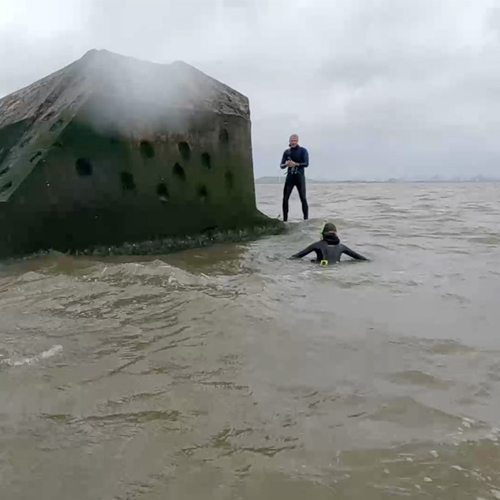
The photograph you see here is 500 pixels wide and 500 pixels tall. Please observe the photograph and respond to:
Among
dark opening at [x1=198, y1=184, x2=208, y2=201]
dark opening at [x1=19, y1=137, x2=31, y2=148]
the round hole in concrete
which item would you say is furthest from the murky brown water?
dark opening at [x1=198, y1=184, x2=208, y2=201]

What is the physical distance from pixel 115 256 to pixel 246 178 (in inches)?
103

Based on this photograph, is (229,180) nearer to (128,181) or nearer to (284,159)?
(128,181)

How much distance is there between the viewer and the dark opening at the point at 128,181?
7004 mm

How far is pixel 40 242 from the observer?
635cm

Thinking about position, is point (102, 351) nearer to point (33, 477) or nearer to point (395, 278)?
point (33, 477)

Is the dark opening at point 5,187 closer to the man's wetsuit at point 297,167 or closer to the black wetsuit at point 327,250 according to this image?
the black wetsuit at point 327,250

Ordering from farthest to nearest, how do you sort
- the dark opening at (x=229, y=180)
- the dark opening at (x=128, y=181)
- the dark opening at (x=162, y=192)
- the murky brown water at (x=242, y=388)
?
1. the dark opening at (x=229, y=180)
2. the dark opening at (x=162, y=192)
3. the dark opening at (x=128, y=181)
4. the murky brown water at (x=242, y=388)

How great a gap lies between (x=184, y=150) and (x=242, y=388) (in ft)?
17.5

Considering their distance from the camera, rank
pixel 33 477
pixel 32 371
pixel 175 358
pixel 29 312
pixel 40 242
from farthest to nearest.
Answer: pixel 40 242, pixel 29 312, pixel 175 358, pixel 32 371, pixel 33 477

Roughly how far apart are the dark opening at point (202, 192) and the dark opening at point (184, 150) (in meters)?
0.45

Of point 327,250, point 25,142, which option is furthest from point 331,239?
point 25,142

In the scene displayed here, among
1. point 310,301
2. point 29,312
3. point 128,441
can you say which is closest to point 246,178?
point 310,301

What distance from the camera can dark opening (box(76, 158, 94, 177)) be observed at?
6670mm

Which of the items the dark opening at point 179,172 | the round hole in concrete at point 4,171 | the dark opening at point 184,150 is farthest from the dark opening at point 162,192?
the round hole in concrete at point 4,171
